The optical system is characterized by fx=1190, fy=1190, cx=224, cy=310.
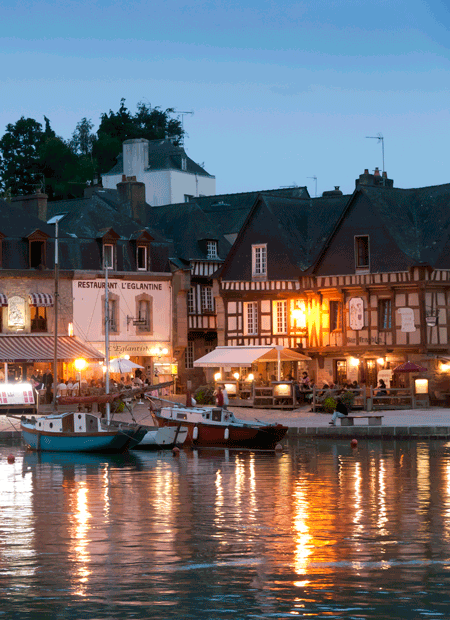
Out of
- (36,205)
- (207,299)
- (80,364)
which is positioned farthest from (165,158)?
(80,364)

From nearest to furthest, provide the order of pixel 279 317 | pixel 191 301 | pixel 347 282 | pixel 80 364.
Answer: pixel 347 282, pixel 80 364, pixel 279 317, pixel 191 301

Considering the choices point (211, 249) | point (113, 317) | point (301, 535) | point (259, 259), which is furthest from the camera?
point (211, 249)

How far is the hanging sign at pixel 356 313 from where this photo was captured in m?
58.8

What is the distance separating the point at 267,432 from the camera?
41344 millimetres

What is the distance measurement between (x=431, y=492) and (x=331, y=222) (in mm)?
37858

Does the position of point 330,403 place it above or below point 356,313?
below

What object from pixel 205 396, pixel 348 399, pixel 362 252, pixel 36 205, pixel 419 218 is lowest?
pixel 348 399

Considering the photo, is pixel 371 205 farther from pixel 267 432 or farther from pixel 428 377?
pixel 267 432

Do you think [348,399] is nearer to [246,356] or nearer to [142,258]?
[246,356]

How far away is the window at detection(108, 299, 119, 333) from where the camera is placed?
64250 millimetres

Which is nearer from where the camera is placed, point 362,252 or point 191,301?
point 362,252

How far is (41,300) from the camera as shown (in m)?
61.0

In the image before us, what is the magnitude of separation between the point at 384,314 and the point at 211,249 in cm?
1536

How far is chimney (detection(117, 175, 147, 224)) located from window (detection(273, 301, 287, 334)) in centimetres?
1291
